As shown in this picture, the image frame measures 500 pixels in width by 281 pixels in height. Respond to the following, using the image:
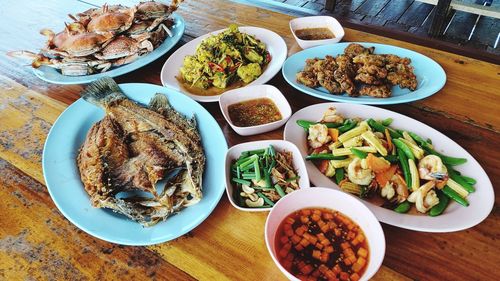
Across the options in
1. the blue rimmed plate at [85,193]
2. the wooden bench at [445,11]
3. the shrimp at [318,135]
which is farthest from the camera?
the wooden bench at [445,11]

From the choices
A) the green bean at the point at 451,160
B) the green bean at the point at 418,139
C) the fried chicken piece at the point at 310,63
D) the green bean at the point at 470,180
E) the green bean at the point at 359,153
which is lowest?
the green bean at the point at 470,180

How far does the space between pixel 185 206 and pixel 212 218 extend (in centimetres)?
11

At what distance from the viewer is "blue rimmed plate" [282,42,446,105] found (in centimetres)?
162

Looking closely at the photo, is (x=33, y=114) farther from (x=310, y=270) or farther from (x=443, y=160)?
(x=443, y=160)

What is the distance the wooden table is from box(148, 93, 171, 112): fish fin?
22 centimetres

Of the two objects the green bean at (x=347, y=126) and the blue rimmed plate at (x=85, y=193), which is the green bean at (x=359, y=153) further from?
the blue rimmed plate at (x=85, y=193)

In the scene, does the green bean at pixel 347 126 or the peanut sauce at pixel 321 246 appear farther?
the green bean at pixel 347 126

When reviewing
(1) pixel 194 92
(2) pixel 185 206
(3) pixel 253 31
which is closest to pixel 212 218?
(2) pixel 185 206

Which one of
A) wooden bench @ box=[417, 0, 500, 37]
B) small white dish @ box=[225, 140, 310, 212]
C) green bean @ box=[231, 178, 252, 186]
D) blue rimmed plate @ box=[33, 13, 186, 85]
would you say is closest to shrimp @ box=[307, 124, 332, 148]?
small white dish @ box=[225, 140, 310, 212]

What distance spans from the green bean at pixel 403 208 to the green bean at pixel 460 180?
0.65 feet

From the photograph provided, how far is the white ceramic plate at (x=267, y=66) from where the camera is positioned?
180 centimetres

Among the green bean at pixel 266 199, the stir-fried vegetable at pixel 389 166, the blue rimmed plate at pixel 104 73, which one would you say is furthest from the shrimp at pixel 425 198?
the blue rimmed plate at pixel 104 73

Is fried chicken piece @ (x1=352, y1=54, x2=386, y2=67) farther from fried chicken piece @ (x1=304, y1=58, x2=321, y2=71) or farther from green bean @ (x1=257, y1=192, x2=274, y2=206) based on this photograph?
green bean @ (x1=257, y1=192, x2=274, y2=206)

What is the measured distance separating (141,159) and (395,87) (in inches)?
48.3
